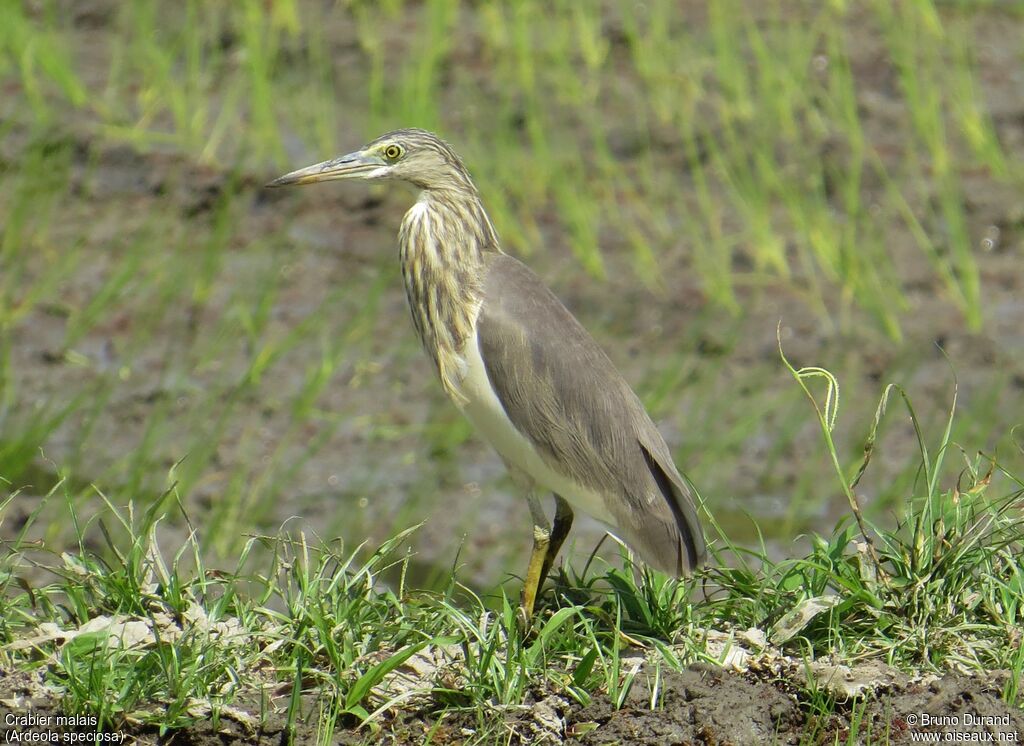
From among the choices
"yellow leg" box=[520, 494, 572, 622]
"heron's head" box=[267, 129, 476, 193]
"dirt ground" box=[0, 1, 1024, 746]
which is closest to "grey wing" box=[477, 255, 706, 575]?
"yellow leg" box=[520, 494, 572, 622]

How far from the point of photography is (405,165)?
4.74 m

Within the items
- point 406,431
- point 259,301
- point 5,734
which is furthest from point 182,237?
point 5,734

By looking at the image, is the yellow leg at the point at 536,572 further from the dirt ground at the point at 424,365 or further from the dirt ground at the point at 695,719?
the dirt ground at the point at 424,365

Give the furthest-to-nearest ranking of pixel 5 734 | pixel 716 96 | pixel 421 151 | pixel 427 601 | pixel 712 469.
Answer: pixel 716 96 → pixel 712 469 → pixel 421 151 → pixel 427 601 → pixel 5 734

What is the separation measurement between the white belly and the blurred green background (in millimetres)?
1415

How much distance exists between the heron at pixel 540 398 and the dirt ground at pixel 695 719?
1.68 feet

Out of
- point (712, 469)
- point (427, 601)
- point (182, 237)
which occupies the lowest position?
point (712, 469)

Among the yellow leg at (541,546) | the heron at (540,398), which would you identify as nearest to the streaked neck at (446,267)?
the heron at (540,398)

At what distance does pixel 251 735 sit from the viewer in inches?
144

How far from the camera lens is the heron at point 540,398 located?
170 inches

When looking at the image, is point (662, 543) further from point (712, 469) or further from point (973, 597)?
point (712, 469)

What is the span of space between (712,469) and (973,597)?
8.27 ft

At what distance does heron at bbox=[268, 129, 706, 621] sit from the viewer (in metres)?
4.33

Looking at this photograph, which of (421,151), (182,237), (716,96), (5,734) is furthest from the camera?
(716,96)
